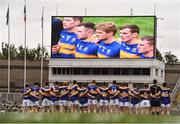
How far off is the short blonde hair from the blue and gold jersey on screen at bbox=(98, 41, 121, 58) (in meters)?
1.84

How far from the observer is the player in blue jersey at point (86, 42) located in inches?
3034

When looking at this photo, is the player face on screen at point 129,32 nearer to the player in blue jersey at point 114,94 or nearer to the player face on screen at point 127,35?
the player face on screen at point 127,35

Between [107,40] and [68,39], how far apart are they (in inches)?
198

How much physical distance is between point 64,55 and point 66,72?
6.62m

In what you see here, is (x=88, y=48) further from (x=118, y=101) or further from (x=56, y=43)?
(x=118, y=101)

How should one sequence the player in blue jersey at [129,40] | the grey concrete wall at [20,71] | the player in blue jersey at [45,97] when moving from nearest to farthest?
1. the player in blue jersey at [45,97]
2. the player in blue jersey at [129,40]
3. the grey concrete wall at [20,71]

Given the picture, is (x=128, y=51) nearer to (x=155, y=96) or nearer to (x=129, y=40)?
(x=129, y=40)

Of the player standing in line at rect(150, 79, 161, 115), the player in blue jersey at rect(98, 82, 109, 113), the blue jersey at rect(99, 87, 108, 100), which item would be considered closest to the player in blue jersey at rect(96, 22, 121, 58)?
the player in blue jersey at rect(98, 82, 109, 113)

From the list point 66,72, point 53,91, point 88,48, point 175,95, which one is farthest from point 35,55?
point 53,91

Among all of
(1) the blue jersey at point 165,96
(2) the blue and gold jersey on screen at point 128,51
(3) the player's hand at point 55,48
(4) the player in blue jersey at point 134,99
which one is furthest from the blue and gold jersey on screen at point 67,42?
(1) the blue jersey at point 165,96

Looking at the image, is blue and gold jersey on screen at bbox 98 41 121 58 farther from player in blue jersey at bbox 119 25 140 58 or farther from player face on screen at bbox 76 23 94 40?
player face on screen at bbox 76 23 94 40

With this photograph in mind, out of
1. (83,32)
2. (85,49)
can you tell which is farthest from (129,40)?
(83,32)

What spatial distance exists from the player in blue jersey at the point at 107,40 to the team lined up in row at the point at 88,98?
47415 millimetres

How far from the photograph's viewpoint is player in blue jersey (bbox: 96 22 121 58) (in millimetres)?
77188
